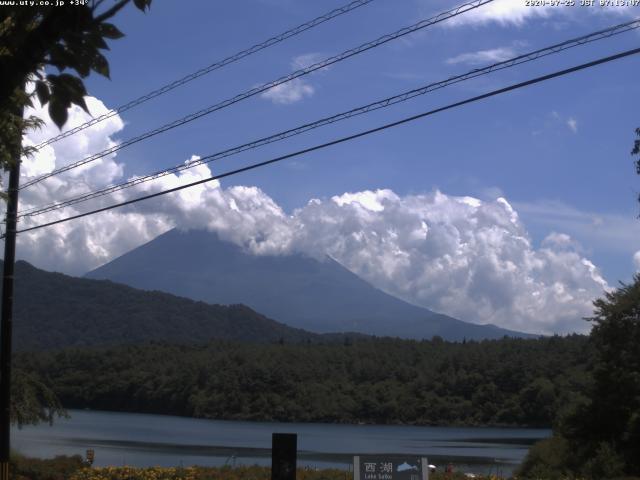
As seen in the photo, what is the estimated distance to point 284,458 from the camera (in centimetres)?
1073

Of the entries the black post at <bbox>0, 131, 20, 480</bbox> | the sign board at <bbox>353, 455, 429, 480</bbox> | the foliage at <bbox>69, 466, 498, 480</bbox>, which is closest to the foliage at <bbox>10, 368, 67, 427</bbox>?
the foliage at <bbox>69, 466, 498, 480</bbox>

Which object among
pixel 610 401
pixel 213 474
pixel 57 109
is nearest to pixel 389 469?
pixel 57 109

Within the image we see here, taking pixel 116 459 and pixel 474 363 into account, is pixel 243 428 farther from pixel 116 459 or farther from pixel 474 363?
pixel 116 459

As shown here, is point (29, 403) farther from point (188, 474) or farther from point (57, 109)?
point (57, 109)

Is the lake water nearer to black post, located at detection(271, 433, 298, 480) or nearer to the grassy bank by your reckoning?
the grassy bank

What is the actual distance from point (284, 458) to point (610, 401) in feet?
80.1

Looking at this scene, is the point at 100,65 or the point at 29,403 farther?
the point at 29,403

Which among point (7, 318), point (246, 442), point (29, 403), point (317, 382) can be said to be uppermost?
point (317, 382)

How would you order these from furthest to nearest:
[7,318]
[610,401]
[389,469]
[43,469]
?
[610,401]
[43,469]
[7,318]
[389,469]

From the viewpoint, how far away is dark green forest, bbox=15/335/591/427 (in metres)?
100

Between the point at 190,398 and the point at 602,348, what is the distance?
282ft

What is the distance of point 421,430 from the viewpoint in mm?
99625

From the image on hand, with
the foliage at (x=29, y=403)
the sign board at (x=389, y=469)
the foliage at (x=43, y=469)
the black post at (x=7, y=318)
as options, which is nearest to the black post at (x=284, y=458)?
the sign board at (x=389, y=469)

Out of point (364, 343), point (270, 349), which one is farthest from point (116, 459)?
point (364, 343)
